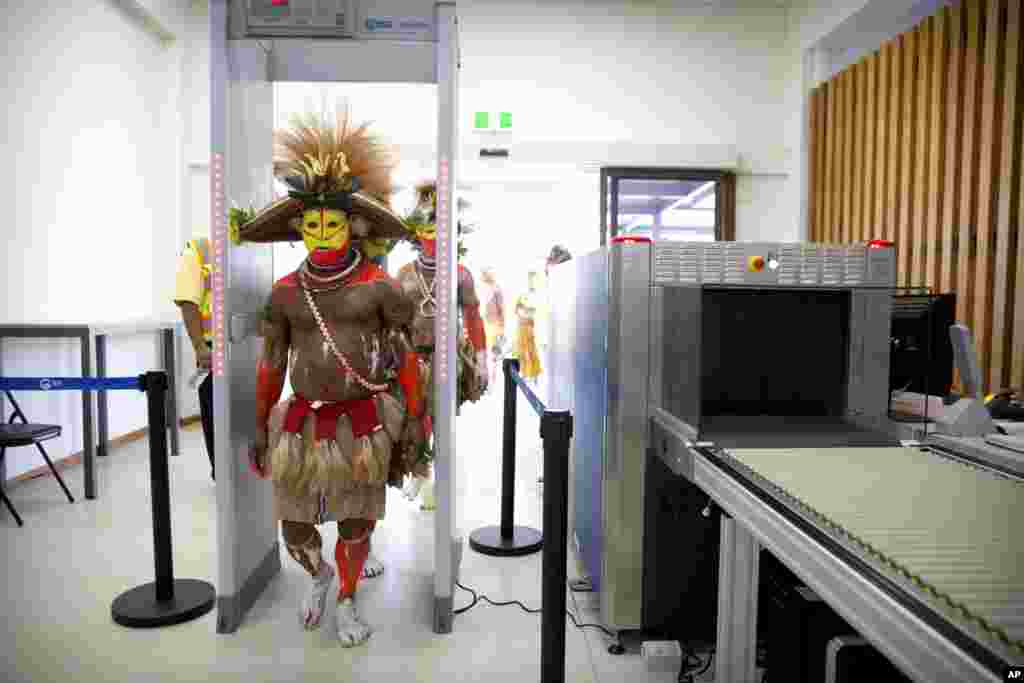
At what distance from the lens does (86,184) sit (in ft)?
15.9

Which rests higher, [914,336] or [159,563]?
[914,336]

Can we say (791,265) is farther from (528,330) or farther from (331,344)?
(528,330)

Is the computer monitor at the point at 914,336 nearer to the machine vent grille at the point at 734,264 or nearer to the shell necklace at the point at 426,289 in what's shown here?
the machine vent grille at the point at 734,264

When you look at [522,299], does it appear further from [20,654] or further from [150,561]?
[20,654]

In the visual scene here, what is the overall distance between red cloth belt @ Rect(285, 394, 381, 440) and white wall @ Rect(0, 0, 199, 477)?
9.27 ft

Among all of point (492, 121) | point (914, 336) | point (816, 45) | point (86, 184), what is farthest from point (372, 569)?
point (816, 45)

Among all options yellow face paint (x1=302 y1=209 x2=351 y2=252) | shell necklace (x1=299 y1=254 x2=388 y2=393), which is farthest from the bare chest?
yellow face paint (x1=302 y1=209 x2=351 y2=252)

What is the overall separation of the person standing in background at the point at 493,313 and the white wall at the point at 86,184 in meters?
2.83

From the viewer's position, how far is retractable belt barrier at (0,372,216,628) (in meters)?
2.44

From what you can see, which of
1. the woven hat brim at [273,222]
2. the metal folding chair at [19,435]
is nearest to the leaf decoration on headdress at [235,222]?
the woven hat brim at [273,222]

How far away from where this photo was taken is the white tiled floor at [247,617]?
2137mm

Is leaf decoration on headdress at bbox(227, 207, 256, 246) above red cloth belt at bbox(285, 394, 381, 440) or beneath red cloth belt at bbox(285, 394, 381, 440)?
above

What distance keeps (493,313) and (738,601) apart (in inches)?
182

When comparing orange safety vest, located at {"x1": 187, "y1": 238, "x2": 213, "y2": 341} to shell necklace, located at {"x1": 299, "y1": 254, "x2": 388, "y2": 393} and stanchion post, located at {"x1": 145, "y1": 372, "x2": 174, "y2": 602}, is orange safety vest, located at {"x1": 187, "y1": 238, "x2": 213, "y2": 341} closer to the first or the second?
stanchion post, located at {"x1": 145, "y1": 372, "x2": 174, "y2": 602}
